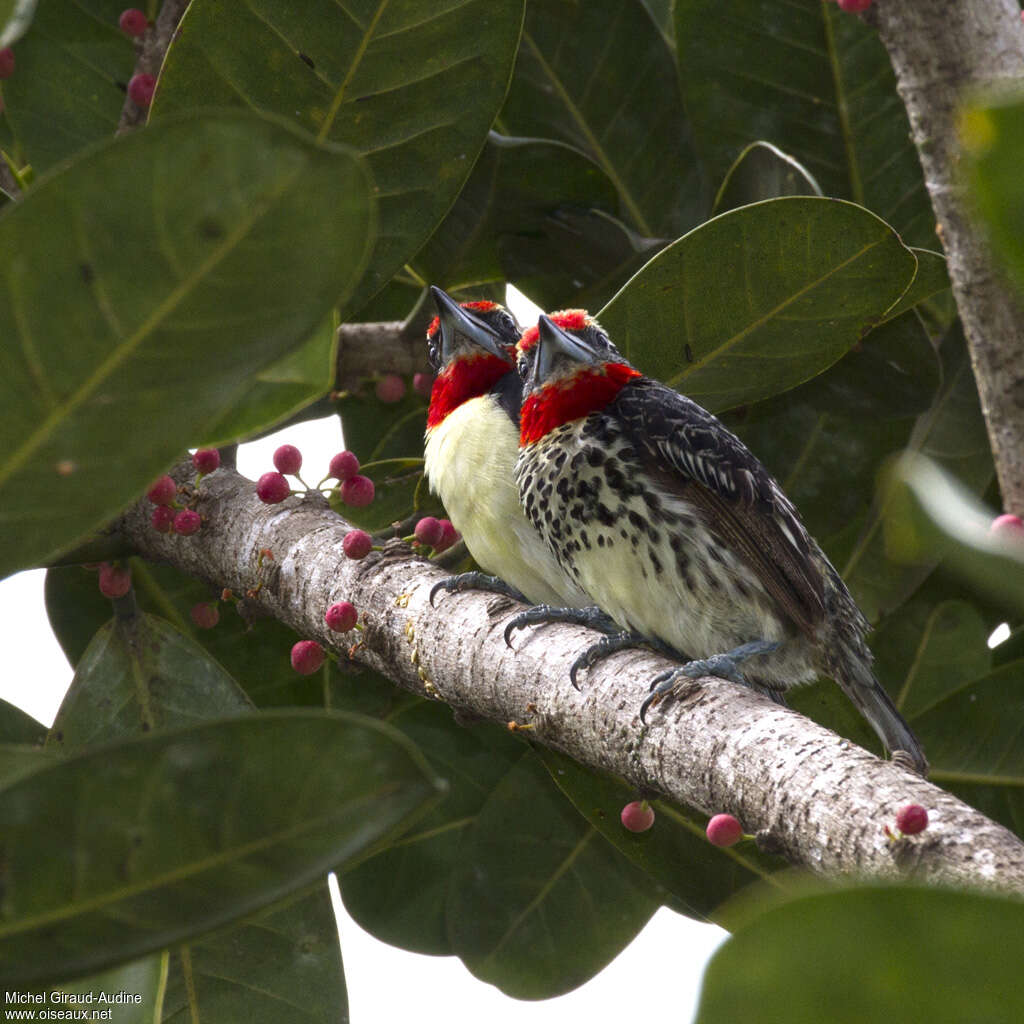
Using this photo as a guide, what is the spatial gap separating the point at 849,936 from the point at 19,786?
62cm

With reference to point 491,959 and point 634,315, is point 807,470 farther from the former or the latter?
point 491,959

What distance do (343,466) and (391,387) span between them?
2.33 feet

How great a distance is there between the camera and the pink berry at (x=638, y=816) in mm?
2225

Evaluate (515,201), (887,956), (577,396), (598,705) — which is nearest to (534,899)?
(598,705)

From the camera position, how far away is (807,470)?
3082 mm

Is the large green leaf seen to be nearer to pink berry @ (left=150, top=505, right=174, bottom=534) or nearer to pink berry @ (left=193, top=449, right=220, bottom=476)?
pink berry @ (left=193, top=449, right=220, bottom=476)

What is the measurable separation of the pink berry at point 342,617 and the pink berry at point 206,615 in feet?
2.21

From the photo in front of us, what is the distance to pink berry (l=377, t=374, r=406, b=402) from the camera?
3.35m

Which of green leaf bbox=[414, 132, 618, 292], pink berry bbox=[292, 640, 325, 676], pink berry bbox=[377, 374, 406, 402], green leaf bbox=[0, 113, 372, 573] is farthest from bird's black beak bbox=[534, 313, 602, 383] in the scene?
green leaf bbox=[0, 113, 372, 573]

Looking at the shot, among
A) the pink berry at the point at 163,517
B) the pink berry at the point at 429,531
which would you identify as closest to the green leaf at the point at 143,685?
the pink berry at the point at 163,517

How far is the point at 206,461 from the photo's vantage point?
2.50m

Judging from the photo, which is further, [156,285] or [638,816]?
[638,816]

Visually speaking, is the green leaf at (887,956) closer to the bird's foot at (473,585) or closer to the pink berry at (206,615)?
the bird's foot at (473,585)

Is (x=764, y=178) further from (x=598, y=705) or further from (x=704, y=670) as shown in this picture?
(x=598, y=705)
